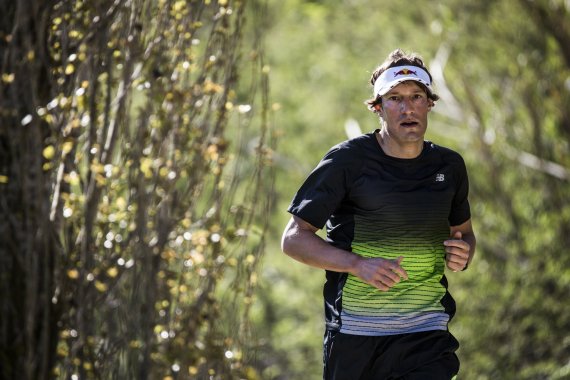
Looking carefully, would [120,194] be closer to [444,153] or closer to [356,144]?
[356,144]

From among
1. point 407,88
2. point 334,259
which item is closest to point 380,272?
point 334,259

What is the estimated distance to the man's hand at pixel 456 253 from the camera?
4148mm

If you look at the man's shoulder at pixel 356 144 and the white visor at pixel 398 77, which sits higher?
the white visor at pixel 398 77

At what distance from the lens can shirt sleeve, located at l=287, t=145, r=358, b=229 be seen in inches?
162

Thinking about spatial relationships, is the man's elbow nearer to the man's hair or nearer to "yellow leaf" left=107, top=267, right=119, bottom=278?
the man's hair

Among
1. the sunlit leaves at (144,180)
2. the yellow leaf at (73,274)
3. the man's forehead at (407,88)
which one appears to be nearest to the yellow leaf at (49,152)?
the sunlit leaves at (144,180)

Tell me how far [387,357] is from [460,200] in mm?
702

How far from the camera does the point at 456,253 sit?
4152 mm

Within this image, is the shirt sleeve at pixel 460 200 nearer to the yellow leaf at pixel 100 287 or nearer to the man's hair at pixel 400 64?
the man's hair at pixel 400 64

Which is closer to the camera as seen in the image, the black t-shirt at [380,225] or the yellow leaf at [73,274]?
the black t-shirt at [380,225]

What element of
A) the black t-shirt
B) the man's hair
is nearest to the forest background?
the black t-shirt

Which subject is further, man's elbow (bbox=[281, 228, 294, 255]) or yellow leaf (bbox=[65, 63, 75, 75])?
yellow leaf (bbox=[65, 63, 75, 75])

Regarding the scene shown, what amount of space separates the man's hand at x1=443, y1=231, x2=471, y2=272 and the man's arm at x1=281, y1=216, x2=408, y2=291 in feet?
0.64

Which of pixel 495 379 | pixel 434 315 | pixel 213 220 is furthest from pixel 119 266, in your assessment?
pixel 495 379
